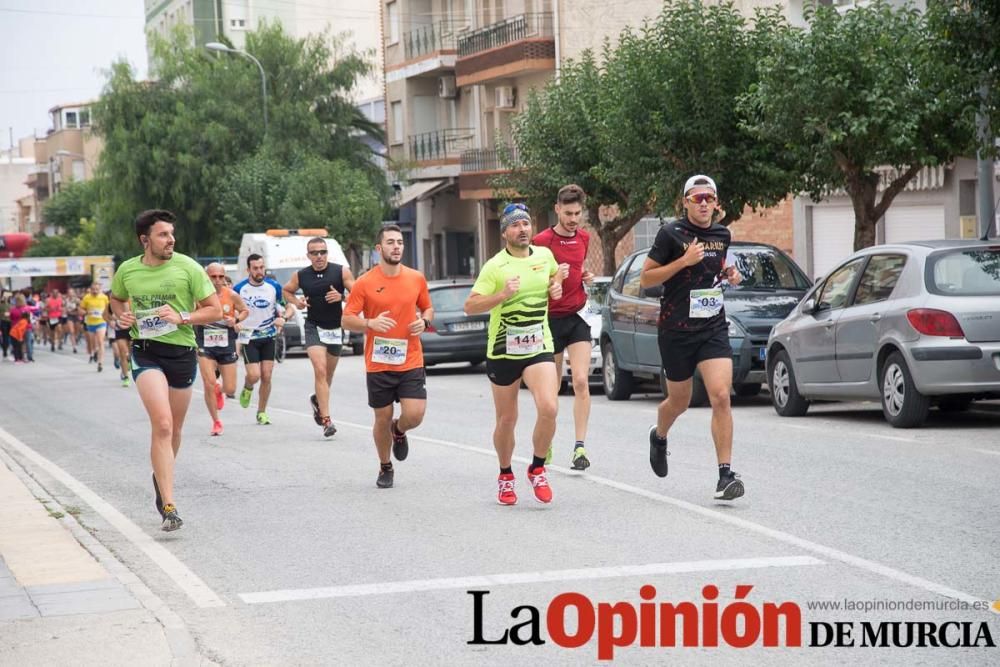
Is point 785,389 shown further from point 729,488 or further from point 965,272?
point 729,488

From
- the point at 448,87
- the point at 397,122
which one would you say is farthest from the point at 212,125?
the point at 448,87

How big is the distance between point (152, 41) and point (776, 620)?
54.2 m

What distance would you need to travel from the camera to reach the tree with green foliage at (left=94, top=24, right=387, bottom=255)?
53719 millimetres

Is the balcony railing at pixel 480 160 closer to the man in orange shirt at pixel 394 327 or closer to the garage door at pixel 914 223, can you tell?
the garage door at pixel 914 223

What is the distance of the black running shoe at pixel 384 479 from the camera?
11.7 meters

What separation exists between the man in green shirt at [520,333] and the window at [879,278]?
210 inches

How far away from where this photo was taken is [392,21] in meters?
55.2

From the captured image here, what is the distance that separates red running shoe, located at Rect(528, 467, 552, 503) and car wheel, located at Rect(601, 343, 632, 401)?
9.66 meters

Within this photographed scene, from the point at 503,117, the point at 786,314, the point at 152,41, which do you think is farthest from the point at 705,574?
the point at 152,41

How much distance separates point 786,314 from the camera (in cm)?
1806

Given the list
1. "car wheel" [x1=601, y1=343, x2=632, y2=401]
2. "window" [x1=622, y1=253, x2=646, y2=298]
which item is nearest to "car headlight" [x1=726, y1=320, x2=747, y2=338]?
"window" [x1=622, y1=253, x2=646, y2=298]

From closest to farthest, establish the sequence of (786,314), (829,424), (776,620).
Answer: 1. (776,620)
2. (829,424)
3. (786,314)

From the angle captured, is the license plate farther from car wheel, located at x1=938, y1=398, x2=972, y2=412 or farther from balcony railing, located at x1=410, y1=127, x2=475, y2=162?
balcony railing, located at x1=410, y1=127, x2=475, y2=162

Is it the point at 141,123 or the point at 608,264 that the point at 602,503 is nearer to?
the point at 608,264
